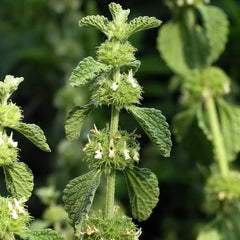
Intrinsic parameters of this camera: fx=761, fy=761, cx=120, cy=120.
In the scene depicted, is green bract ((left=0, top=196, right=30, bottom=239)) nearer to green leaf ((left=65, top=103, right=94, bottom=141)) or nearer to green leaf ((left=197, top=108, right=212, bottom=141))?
green leaf ((left=65, top=103, right=94, bottom=141))

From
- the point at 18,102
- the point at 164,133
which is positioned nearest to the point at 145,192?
the point at 164,133

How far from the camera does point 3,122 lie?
6.22 ft

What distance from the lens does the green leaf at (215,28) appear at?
3.25 m

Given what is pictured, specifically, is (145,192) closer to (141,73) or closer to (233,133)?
(233,133)

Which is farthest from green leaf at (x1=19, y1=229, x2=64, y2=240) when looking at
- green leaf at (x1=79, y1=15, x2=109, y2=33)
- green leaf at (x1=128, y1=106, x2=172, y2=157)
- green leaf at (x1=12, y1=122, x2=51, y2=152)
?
green leaf at (x1=79, y1=15, x2=109, y2=33)

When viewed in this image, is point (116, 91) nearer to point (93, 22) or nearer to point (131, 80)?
point (131, 80)

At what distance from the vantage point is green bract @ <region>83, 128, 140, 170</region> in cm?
196

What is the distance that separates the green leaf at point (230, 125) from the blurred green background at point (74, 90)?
0.56 m

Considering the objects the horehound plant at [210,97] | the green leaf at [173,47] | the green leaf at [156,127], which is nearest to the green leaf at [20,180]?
the green leaf at [156,127]

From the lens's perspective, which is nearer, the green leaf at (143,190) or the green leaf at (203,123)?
the green leaf at (143,190)

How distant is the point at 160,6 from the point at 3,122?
311 centimetres

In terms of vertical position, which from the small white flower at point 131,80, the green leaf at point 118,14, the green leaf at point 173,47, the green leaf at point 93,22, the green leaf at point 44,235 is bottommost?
the green leaf at point 44,235

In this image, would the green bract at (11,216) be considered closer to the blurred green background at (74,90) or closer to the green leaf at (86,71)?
the green leaf at (86,71)

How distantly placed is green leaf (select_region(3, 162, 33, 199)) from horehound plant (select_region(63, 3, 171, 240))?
98 mm
